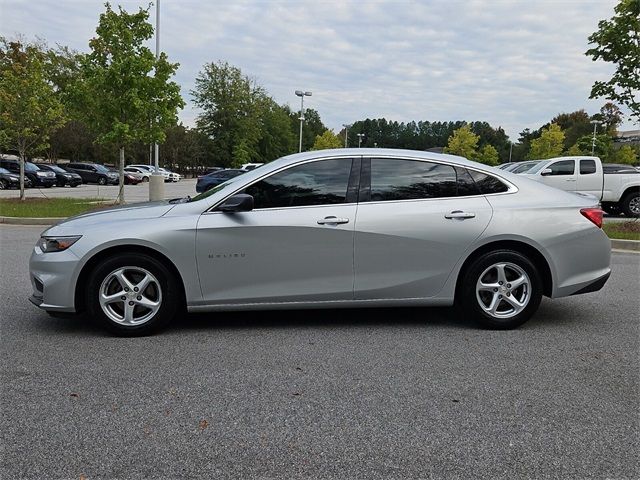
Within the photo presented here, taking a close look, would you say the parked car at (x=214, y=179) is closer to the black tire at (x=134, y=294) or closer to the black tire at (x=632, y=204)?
the black tire at (x=632, y=204)

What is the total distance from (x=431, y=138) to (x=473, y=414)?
350 ft

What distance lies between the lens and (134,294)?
445cm

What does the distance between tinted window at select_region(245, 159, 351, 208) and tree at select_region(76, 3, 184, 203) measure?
12528mm

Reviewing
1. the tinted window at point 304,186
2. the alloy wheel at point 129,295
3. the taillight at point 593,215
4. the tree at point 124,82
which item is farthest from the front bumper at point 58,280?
the tree at point 124,82

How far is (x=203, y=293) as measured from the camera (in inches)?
179

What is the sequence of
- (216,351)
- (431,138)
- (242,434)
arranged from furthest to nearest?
(431,138) → (216,351) → (242,434)

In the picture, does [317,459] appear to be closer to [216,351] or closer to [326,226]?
[216,351]

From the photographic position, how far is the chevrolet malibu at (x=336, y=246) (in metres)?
4.46

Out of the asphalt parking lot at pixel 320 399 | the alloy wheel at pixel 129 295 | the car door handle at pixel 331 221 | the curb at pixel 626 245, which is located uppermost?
the car door handle at pixel 331 221

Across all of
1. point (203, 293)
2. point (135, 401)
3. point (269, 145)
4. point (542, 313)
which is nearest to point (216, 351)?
point (203, 293)

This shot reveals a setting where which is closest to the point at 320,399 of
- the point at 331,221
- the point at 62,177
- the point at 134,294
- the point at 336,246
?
the point at 336,246

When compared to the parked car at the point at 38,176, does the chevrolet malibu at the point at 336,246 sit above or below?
below

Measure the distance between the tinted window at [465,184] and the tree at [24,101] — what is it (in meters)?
16.4

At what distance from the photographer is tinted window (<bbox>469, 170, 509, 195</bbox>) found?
4938mm
